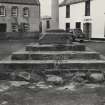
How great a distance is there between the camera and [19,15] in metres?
39.1

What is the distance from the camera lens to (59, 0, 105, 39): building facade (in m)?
31.1

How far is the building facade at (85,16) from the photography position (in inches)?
1225

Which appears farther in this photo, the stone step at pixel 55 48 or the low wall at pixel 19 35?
the low wall at pixel 19 35

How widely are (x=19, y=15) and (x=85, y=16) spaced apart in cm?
1080

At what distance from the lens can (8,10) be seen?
38281 mm

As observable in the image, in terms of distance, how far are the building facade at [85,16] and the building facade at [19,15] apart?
4.54 meters

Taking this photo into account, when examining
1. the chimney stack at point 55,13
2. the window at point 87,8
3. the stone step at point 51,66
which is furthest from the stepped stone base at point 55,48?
the chimney stack at point 55,13

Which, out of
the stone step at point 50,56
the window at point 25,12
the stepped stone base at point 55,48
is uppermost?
the window at point 25,12

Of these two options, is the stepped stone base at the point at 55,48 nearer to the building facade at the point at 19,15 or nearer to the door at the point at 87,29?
the door at the point at 87,29

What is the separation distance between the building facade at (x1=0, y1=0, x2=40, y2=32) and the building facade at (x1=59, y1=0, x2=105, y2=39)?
454 centimetres

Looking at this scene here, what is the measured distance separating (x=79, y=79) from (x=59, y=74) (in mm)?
740

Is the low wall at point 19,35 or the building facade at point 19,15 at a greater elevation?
the building facade at point 19,15

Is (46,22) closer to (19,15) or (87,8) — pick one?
(19,15)

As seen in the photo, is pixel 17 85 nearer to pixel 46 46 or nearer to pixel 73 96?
pixel 73 96
